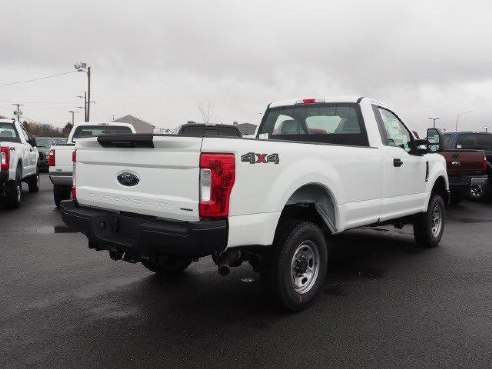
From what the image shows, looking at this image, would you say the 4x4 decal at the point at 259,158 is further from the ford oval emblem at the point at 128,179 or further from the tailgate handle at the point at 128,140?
the ford oval emblem at the point at 128,179

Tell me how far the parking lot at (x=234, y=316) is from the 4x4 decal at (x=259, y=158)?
4.46 ft

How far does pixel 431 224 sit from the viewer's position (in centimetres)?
677

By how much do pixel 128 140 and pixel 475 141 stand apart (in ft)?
38.7

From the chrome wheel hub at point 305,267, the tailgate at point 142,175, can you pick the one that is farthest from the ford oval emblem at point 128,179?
the chrome wheel hub at point 305,267

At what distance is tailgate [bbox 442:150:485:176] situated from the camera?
10328 millimetres

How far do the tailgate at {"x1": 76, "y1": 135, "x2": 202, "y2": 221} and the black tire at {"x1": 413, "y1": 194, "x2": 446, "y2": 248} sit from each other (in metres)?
4.37

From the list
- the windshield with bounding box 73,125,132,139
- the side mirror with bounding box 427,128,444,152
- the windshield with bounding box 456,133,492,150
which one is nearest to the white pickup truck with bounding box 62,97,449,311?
the side mirror with bounding box 427,128,444,152

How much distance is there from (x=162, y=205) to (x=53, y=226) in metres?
5.59

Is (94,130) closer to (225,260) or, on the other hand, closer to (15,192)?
(15,192)

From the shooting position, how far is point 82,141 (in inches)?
168

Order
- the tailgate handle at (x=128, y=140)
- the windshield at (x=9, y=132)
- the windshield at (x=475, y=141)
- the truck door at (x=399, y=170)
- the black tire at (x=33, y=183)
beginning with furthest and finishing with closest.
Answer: the black tire at (x=33, y=183) < the windshield at (x=475, y=141) < the windshield at (x=9, y=132) < the truck door at (x=399, y=170) < the tailgate handle at (x=128, y=140)

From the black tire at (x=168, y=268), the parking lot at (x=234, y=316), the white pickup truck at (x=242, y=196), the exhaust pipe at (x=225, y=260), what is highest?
the white pickup truck at (x=242, y=196)

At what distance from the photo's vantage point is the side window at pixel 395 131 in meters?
5.64

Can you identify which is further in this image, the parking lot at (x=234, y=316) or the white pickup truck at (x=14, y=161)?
the white pickup truck at (x=14, y=161)
